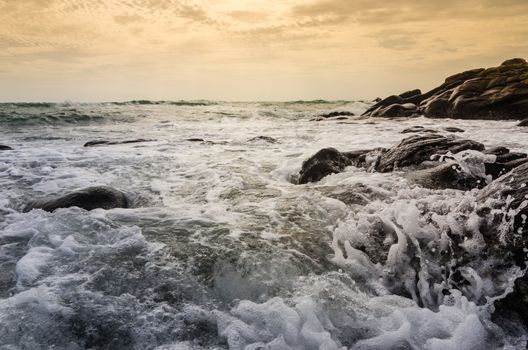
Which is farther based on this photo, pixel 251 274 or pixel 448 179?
pixel 448 179

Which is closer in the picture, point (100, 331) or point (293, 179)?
point (100, 331)

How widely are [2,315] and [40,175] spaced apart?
5906 mm

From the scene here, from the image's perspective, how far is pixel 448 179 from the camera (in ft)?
19.4

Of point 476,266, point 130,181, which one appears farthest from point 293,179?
Result: point 476,266

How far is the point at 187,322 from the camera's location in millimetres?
2961

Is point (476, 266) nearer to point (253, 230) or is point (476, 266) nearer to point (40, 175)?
point (253, 230)

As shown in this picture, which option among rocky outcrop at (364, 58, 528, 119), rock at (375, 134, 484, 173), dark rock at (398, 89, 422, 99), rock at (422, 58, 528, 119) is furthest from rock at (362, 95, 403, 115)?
rock at (375, 134, 484, 173)

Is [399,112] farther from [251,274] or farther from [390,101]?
[251,274]

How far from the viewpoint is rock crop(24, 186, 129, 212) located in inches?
216

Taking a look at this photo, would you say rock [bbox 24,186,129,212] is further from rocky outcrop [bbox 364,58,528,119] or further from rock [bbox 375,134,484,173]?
rocky outcrop [bbox 364,58,528,119]

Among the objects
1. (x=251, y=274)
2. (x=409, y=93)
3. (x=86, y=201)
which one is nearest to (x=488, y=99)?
(x=409, y=93)

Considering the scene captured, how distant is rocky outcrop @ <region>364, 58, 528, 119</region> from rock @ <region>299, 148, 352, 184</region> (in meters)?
16.3

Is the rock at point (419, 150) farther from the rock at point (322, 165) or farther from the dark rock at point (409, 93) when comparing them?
the dark rock at point (409, 93)

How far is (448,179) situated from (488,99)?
18190 mm
